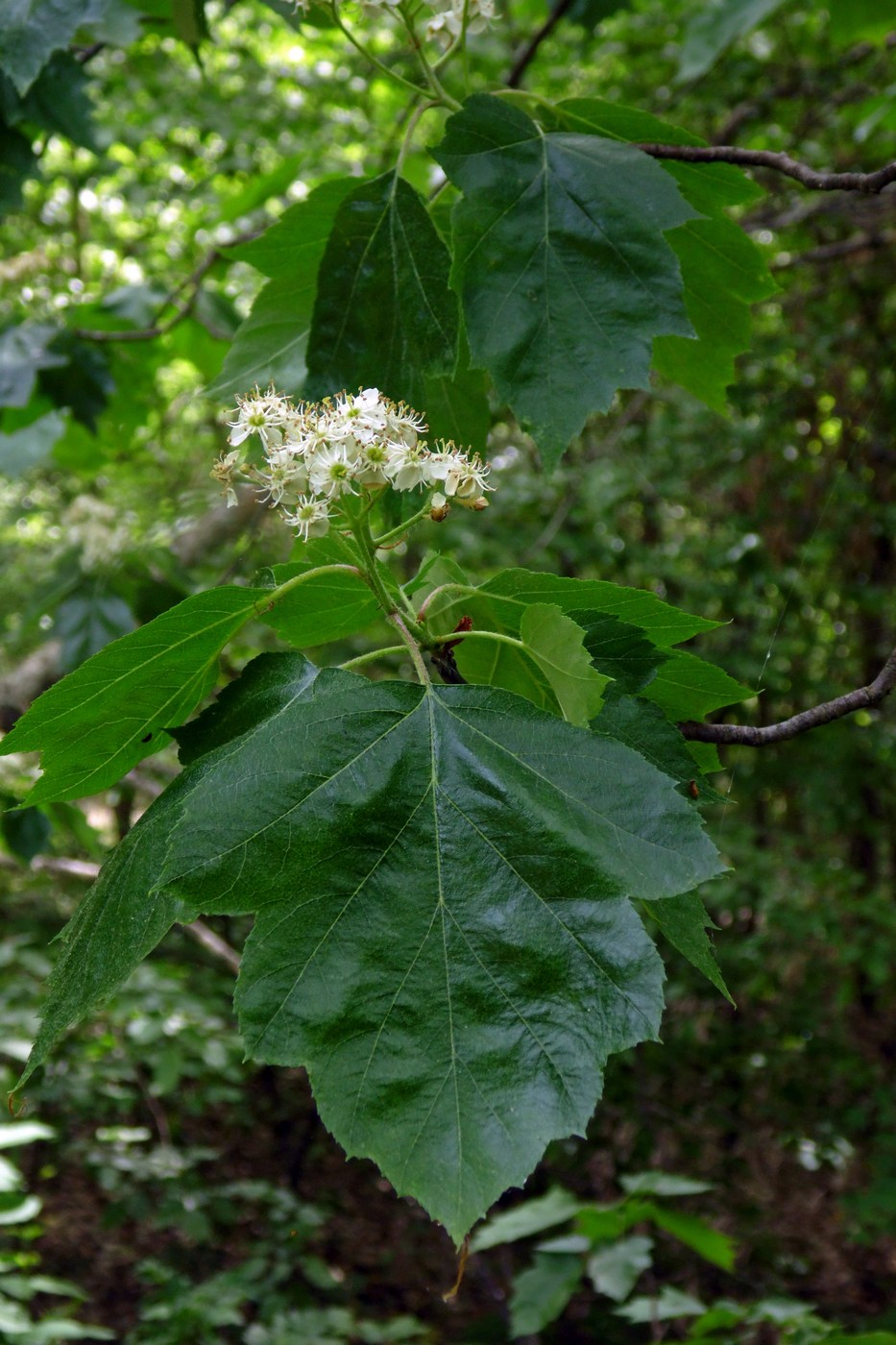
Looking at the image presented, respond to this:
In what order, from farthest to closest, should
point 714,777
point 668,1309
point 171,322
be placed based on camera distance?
point 714,777 < point 171,322 < point 668,1309

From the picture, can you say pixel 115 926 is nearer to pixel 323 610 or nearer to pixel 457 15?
pixel 323 610

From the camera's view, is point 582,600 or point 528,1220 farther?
point 528,1220

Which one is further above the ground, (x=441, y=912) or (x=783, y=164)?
(x=783, y=164)

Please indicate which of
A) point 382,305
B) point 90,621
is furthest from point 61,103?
point 90,621

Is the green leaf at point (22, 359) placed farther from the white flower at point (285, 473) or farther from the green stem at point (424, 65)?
the white flower at point (285, 473)

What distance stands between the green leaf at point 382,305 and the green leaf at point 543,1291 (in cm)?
215

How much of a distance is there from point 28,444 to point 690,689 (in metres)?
2.20

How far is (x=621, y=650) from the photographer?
957 mm

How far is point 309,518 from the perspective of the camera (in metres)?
0.94

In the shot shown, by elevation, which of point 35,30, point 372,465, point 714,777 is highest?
point 35,30

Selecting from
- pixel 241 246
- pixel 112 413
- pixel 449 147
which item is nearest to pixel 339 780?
pixel 449 147

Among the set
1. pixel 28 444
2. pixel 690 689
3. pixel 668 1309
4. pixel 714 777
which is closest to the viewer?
pixel 690 689

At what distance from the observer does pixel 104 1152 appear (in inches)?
173

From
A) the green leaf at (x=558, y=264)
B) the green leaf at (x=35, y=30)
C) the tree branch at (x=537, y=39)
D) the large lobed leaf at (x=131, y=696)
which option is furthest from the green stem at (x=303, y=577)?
the tree branch at (x=537, y=39)
